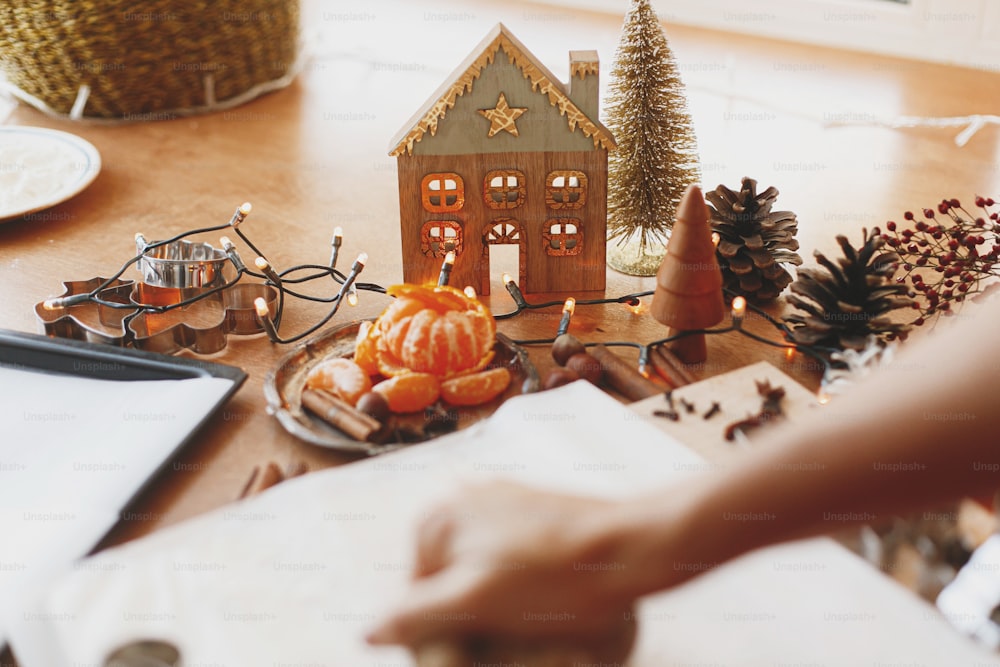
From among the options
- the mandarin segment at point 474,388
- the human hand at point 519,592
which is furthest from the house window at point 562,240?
the human hand at point 519,592

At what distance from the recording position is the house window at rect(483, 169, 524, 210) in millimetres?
1085

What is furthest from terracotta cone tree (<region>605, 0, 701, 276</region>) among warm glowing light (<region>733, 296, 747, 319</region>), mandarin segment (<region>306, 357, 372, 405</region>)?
mandarin segment (<region>306, 357, 372, 405</region>)

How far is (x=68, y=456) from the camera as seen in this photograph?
843 millimetres

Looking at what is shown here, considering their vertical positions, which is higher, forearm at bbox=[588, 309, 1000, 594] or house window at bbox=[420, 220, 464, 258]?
forearm at bbox=[588, 309, 1000, 594]

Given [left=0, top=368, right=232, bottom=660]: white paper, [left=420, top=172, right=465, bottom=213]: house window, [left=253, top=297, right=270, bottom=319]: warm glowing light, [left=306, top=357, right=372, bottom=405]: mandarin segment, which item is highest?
[left=420, top=172, right=465, bottom=213]: house window

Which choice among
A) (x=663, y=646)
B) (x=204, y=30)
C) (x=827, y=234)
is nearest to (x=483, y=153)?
(x=827, y=234)

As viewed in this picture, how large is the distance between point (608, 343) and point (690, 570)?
0.50 metres

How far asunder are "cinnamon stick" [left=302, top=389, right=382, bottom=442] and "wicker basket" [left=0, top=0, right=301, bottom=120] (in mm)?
958

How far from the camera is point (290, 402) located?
3.04 ft

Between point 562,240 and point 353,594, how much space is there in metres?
0.57

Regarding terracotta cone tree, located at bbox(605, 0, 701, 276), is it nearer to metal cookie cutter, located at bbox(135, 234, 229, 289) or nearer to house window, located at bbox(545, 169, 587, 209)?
house window, located at bbox(545, 169, 587, 209)

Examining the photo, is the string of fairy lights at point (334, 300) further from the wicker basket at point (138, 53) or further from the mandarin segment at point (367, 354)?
the wicker basket at point (138, 53)

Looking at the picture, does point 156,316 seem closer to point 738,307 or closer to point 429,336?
point 429,336

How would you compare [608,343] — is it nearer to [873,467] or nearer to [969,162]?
[873,467]
